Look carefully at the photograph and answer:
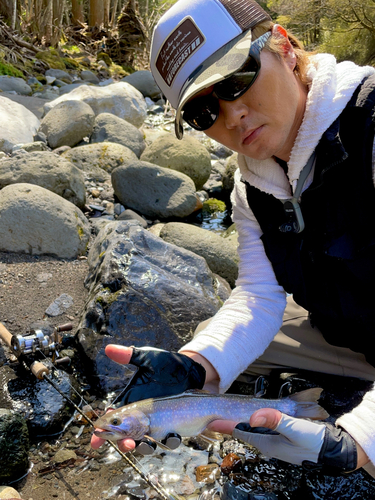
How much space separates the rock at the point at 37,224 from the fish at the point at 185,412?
3200mm

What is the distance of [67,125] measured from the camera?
898cm

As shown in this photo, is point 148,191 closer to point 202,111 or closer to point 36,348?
point 36,348

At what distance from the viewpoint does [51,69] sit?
54.1 ft

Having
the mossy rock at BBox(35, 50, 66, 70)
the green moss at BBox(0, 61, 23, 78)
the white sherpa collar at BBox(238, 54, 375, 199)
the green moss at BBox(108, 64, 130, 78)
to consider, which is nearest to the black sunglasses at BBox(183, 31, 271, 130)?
the white sherpa collar at BBox(238, 54, 375, 199)

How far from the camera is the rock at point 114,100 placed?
11.2m

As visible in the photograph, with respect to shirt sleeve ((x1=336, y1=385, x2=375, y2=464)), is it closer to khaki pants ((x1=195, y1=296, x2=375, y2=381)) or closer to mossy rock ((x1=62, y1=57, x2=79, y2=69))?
khaki pants ((x1=195, y1=296, x2=375, y2=381))

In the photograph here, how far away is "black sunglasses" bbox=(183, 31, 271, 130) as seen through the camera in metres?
2.11

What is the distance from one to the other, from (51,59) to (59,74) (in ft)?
5.20

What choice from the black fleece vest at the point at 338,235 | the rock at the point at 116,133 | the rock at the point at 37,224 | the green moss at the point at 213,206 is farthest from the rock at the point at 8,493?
the rock at the point at 116,133

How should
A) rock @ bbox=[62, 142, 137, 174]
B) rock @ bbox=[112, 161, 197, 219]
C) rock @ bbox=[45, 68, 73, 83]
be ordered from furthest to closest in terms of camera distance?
rock @ bbox=[45, 68, 73, 83] < rock @ bbox=[62, 142, 137, 174] < rock @ bbox=[112, 161, 197, 219]

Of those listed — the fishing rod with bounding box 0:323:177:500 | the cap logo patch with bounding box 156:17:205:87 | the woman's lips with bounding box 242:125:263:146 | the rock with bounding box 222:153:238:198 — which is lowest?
the rock with bounding box 222:153:238:198

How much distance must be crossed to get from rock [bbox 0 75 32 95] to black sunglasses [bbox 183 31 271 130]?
12.5 metres

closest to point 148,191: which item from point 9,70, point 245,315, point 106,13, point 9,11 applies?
point 245,315

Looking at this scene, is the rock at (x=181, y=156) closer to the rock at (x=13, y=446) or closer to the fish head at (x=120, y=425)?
the rock at (x=13, y=446)
